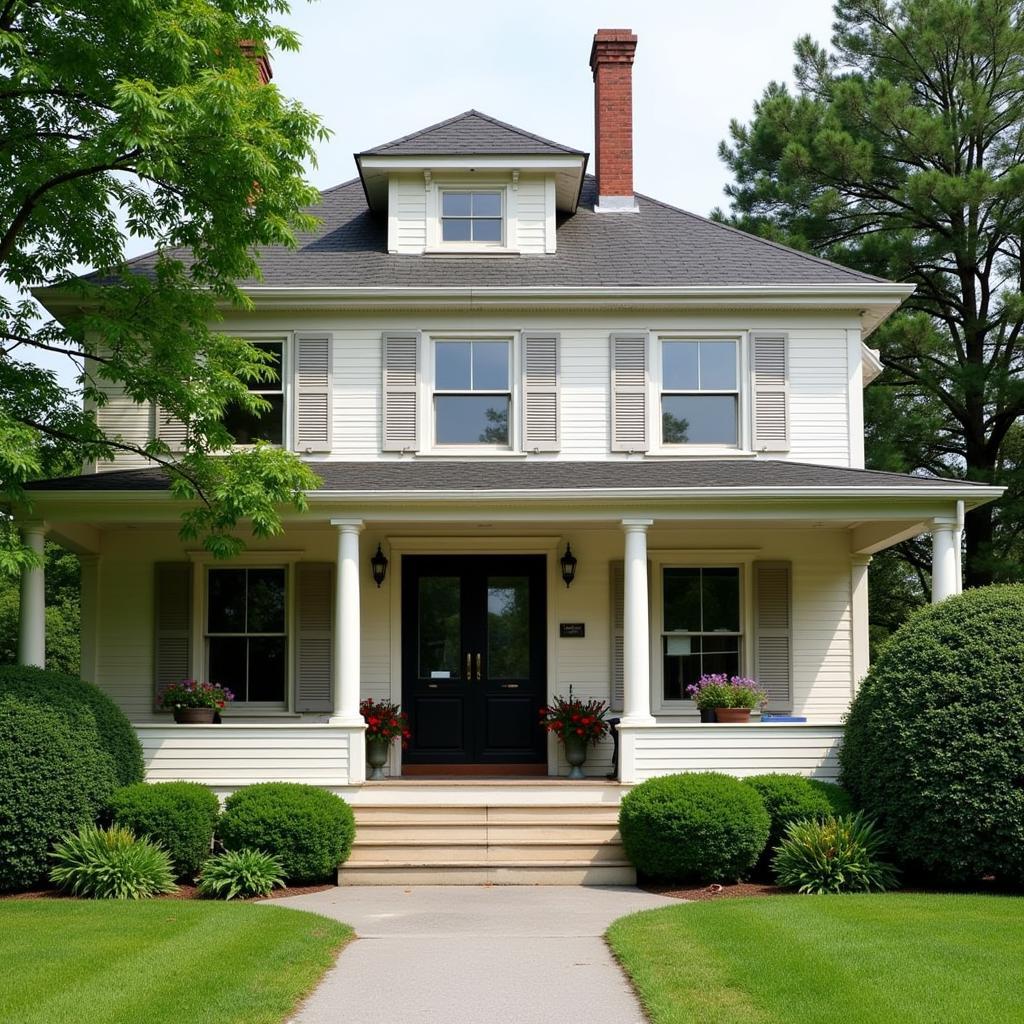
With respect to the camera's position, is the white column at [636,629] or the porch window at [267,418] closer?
the white column at [636,629]

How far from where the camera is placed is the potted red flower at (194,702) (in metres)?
14.8

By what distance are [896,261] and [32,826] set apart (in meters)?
18.2

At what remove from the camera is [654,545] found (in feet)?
53.3

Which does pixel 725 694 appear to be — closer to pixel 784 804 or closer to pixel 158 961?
pixel 784 804

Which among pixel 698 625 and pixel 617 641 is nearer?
pixel 617 641

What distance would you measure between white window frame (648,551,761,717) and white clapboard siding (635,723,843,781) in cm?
221

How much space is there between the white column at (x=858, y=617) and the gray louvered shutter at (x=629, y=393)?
115 inches

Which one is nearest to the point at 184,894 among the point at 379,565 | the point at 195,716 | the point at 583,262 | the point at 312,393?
the point at 195,716

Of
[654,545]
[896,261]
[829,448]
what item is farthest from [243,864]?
[896,261]

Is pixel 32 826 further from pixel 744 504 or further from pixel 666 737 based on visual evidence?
pixel 744 504

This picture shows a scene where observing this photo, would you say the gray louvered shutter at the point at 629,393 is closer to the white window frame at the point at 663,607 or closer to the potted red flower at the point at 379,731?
the white window frame at the point at 663,607

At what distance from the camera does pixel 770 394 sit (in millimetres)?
15961

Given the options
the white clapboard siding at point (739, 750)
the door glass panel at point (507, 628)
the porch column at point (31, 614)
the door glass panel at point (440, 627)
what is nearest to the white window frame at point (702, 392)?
the door glass panel at point (507, 628)

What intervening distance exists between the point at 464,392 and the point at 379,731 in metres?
4.05
